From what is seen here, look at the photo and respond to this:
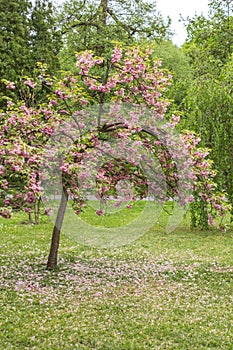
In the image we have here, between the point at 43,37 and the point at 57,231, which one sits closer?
the point at 57,231

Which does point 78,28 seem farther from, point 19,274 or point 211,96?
point 19,274

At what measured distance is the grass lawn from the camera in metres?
4.90

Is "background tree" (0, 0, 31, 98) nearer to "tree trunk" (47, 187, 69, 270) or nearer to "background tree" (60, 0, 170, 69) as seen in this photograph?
"background tree" (60, 0, 170, 69)

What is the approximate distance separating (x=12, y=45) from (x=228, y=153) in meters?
5.93

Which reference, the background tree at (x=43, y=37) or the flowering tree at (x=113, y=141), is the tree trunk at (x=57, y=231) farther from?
the background tree at (x=43, y=37)

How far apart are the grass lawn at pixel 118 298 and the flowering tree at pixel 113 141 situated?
2.89 ft

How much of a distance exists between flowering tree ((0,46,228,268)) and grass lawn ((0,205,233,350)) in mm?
882

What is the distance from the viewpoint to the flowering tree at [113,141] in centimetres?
673

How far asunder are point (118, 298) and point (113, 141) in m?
2.20

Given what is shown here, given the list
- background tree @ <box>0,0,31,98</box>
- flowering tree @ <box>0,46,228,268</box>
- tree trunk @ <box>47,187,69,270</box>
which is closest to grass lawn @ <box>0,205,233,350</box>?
tree trunk @ <box>47,187,69,270</box>

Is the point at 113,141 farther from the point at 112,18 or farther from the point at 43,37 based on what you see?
the point at 112,18

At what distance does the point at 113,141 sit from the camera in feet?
23.7

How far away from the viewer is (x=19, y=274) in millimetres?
7285

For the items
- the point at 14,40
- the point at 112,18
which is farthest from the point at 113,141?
the point at 112,18
